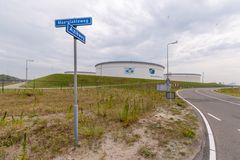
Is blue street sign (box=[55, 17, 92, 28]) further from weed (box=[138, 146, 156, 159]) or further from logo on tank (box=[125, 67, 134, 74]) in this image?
logo on tank (box=[125, 67, 134, 74])

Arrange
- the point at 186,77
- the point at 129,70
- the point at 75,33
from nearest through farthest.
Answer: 1. the point at 75,33
2. the point at 129,70
3. the point at 186,77

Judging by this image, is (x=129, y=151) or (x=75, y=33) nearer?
(x=75, y=33)

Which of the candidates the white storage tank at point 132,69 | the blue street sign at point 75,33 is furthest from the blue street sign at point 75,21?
the white storage tank at point 132,69

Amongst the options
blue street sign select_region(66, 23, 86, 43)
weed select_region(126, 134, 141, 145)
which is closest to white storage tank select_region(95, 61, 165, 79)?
weed select_region(126, 134, 141, 145)

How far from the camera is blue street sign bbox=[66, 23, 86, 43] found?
3329mm

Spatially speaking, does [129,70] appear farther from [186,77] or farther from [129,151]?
[129,151]

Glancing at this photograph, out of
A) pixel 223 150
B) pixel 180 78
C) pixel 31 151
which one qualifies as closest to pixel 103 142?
pixel 31 151

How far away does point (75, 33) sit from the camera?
3547 millimetres

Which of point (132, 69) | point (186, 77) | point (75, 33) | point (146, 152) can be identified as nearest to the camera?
point (75, 33)

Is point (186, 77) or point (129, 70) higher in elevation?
point (129, 70)

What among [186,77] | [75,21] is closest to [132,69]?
[186,77]

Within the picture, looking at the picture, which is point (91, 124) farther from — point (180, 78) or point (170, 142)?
point (180, 78)

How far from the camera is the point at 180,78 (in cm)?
9450

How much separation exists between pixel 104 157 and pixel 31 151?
1.78 metres
